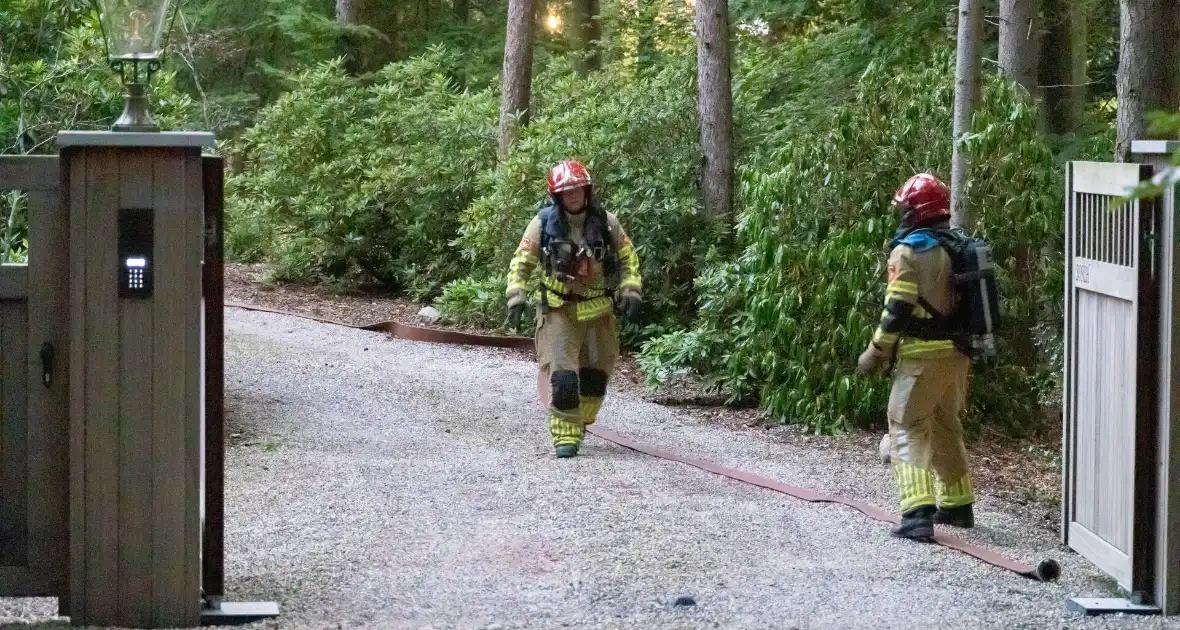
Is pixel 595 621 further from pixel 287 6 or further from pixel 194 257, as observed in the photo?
pixel 287 6

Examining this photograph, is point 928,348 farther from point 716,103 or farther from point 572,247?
point 716,103

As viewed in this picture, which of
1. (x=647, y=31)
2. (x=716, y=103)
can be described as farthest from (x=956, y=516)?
(x=647, y=31)

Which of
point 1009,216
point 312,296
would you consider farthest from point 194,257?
point 312,296

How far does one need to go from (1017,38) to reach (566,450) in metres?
5.15

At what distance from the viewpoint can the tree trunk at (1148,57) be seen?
9094 mm

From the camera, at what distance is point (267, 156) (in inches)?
899

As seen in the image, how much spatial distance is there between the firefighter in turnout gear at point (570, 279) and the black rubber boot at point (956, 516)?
8.83 feet

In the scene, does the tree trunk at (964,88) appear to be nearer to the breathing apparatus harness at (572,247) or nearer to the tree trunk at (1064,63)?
the breathing apparatus harness at (572,247)


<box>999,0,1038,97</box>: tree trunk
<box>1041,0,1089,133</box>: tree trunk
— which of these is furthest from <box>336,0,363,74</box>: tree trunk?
<box>999,0,1038,97</box>: tree trunk

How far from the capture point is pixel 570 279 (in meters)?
10.0

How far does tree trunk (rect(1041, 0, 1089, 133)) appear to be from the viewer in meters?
16.1

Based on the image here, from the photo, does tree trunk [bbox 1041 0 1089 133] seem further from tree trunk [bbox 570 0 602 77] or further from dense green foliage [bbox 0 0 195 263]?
tree trunk [bbox 570 0 602 77]

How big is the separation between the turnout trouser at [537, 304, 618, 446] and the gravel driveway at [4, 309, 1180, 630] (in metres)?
0.30

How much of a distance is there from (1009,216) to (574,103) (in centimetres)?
894
